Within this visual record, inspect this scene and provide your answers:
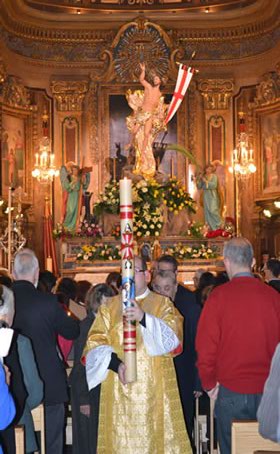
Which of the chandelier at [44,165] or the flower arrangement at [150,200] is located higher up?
the chandelier at [44,165]

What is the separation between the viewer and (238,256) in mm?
5352

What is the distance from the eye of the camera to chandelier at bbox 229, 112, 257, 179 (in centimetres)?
2255

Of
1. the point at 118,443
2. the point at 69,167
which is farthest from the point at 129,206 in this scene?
the point at 69,167

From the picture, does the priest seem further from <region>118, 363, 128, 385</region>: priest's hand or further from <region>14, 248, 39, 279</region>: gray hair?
<region>14, 248, 39, 279</region>: gray hair

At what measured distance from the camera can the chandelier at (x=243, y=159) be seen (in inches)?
888

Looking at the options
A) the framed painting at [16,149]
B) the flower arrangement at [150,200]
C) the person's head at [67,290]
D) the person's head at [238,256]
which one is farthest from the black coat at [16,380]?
the framed painting at [16,149]

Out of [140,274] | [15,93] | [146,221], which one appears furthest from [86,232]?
[140,274]

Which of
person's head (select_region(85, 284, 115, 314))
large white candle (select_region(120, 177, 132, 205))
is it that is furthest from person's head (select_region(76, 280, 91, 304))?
large white candle (select_region(120, 177, 132, 205))

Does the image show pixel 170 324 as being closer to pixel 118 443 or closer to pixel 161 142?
pixel 118 443

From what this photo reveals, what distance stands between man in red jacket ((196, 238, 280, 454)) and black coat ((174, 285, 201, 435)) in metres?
1.59

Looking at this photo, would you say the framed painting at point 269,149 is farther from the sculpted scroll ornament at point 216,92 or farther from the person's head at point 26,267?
the person's head at point 26,267

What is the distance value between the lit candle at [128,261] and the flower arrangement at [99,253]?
13.3 m

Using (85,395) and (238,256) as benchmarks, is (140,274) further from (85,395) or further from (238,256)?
(85,395)

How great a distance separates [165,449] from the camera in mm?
5336
